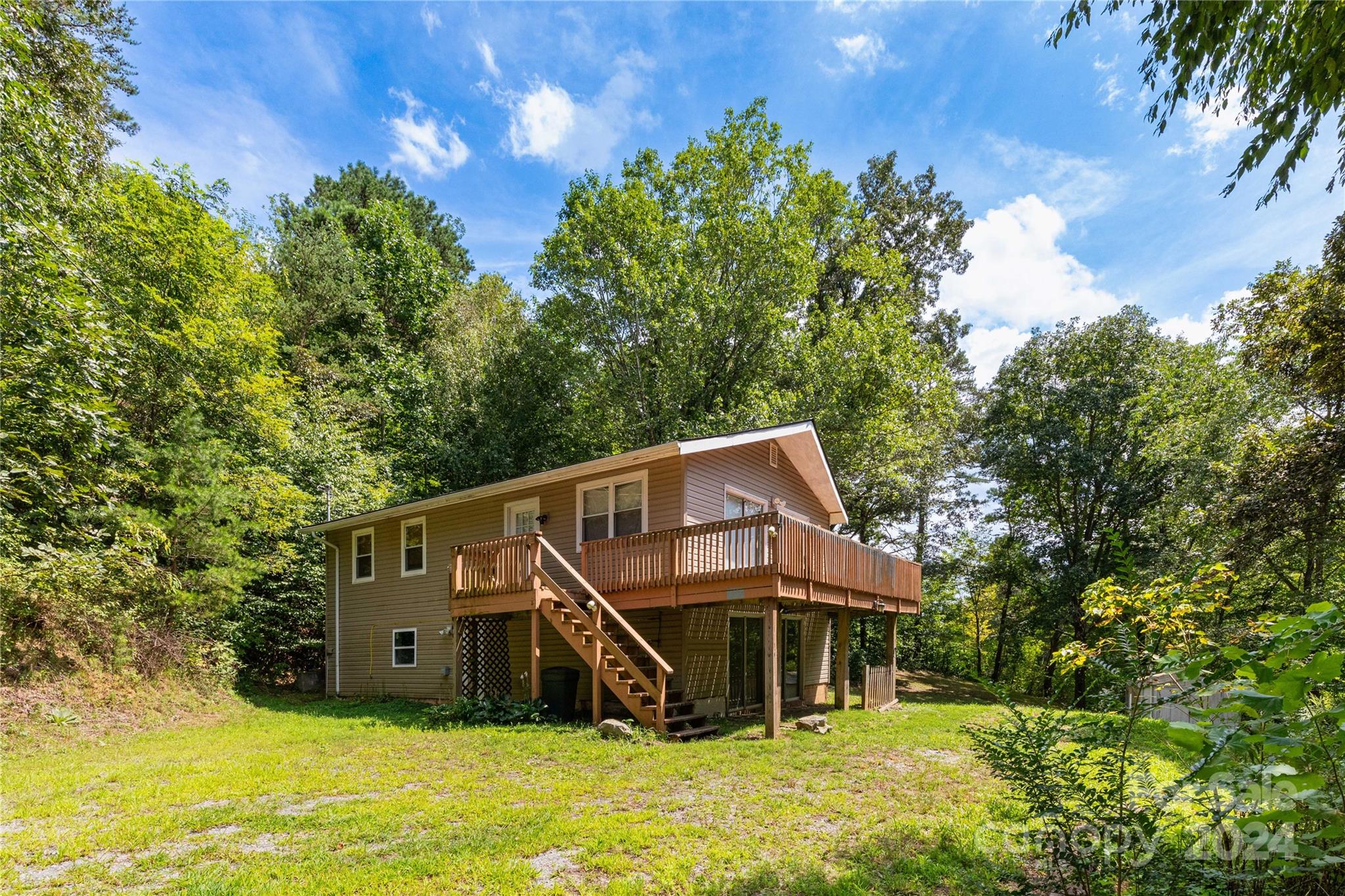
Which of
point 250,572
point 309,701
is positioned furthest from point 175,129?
point 309,701

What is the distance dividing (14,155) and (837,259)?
22.0 m

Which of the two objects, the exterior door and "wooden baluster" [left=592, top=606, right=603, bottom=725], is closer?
"wooden baluster" [left=592, top=606, right=603, bottom=725]

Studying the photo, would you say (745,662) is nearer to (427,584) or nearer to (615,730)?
(615,730)

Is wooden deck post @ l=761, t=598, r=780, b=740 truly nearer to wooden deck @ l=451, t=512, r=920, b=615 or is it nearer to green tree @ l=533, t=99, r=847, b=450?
wooden deck @ l=451, t=512, r=920, b=615

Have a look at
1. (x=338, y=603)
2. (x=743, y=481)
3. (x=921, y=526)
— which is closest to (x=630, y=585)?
(x=743, y=481)

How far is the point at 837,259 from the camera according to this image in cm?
2469

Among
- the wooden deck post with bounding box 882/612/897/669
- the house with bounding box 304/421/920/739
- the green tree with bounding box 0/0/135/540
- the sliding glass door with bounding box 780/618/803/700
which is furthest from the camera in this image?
the sliding glass door with bounding box 780/618/803/700

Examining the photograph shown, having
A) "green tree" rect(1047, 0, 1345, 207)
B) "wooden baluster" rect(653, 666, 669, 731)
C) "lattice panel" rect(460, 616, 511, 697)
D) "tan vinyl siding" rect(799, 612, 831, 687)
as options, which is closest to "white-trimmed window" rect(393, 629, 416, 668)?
"lattice panel" rect(460, 616, 511, 697)

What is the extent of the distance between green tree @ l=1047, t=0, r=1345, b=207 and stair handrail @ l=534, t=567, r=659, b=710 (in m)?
8.84

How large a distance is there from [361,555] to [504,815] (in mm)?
13204

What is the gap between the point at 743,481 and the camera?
14.0 meters

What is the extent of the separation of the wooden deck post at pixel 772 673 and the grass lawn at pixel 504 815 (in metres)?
0.37

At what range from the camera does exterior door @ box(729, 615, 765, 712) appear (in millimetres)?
13812

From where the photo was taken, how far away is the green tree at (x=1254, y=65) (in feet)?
10.8
